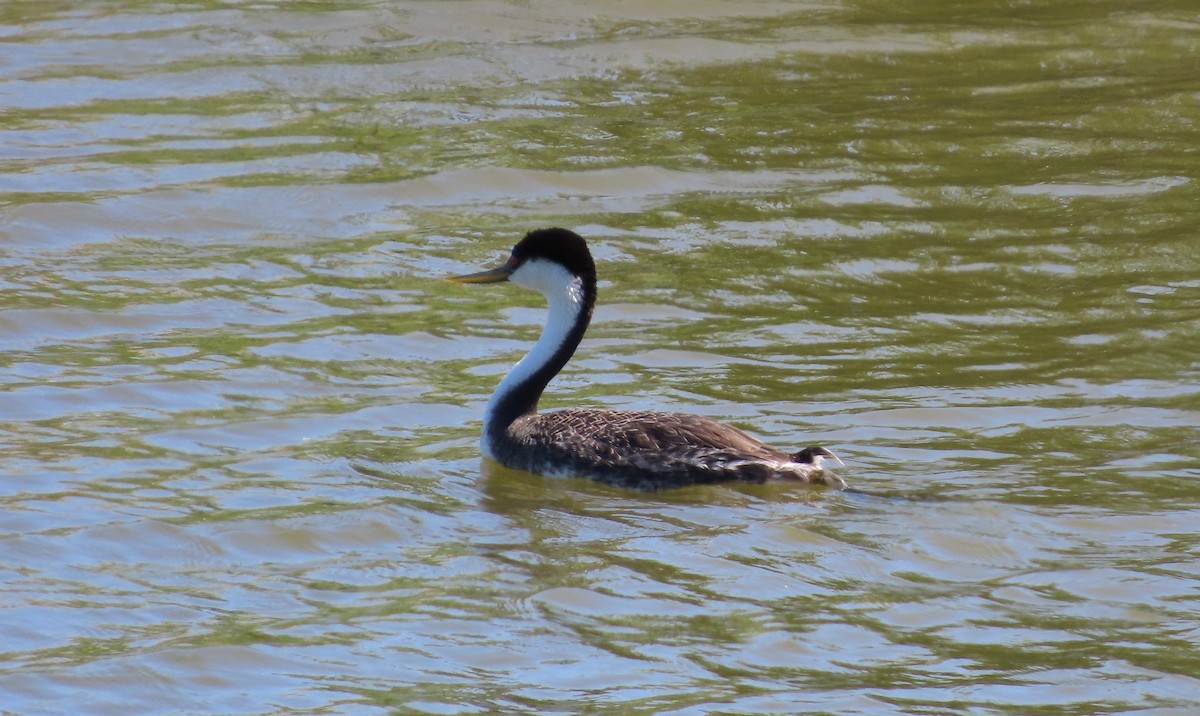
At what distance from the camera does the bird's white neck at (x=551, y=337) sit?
10141mm

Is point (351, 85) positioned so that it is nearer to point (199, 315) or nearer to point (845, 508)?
point (199, 315)

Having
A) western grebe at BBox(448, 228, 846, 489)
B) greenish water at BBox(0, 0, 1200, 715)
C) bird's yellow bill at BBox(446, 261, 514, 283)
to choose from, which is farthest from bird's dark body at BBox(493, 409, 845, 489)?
bird's yellow bill at BBox(446, 261, 514, 283)

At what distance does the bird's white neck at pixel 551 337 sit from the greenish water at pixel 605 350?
18.3 inches

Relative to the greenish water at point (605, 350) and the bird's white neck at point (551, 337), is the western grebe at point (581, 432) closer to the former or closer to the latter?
the bird's white neck at point (551, 337)

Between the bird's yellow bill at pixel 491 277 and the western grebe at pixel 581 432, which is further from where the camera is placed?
the bird's yellow bill at pixel 491 277

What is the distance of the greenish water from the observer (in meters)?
7.26

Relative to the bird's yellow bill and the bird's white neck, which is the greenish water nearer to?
the bird's white neck

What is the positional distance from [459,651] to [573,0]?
1138 cm

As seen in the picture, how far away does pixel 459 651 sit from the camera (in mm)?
7250

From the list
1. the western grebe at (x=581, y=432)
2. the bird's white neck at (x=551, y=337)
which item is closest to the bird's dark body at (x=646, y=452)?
the western grebe at (x=581, y=432)

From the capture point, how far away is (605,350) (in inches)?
452

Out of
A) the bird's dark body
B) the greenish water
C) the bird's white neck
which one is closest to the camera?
the greenish water

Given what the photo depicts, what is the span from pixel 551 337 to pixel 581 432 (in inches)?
33.4

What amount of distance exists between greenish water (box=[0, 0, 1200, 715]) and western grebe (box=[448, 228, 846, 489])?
137 mm
